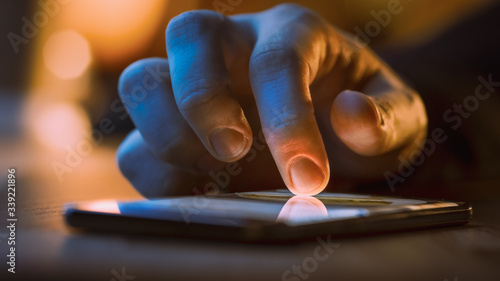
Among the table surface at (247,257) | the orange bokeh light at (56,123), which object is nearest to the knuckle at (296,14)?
the table surface at (247,257)

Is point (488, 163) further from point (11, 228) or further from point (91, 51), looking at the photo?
point (91, 51)

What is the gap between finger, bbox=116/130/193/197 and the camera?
2.58 ft

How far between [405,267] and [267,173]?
0.59 m

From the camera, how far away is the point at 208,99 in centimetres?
55

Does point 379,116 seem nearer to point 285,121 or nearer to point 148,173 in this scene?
point 285,121

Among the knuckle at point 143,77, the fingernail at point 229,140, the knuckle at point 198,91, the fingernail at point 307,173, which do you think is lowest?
the fingernail at point 307,173

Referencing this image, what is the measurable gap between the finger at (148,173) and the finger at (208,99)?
23cm

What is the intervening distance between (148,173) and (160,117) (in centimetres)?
16

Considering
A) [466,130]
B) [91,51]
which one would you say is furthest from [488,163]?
[91,51]

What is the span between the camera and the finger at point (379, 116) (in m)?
0.62

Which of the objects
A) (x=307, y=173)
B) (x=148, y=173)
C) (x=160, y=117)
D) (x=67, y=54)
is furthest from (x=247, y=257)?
(x=67, y=54)

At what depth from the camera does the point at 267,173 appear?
855 mm

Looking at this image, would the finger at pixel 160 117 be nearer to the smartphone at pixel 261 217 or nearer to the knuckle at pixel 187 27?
the knuckle at pixel 187 27

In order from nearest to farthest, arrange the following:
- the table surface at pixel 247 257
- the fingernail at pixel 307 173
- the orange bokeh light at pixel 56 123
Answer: the table surface at pixel 247 257
the fingernail at pixel 307 173
the orange bokeh light at pixel 56 123
